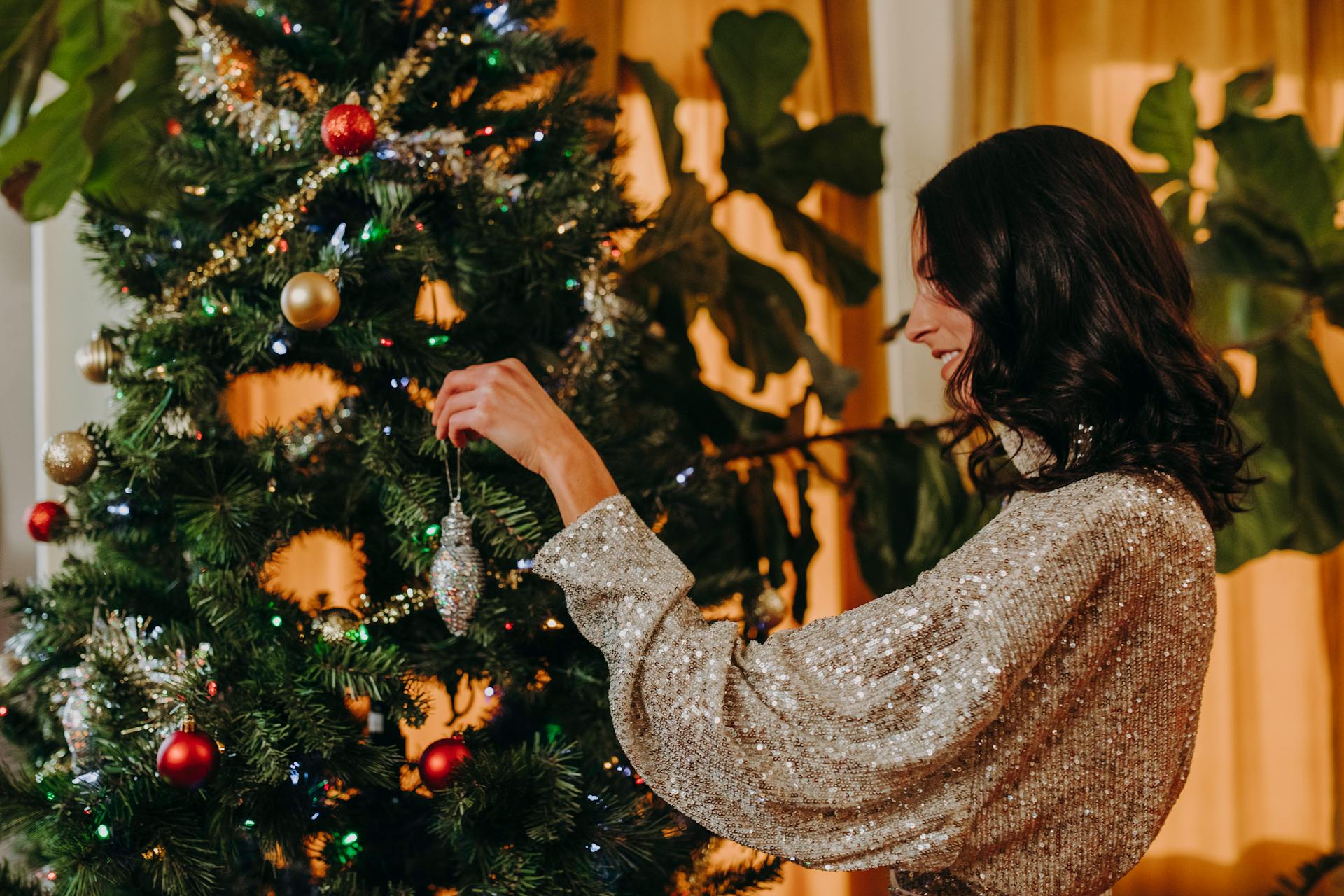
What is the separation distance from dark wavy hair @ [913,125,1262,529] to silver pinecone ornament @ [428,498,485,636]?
0.38 meters

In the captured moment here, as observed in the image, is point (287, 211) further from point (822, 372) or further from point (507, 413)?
point (822, 372)

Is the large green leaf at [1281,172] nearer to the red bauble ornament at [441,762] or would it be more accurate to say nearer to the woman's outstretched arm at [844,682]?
the woman's outstretched arm at [844,682]

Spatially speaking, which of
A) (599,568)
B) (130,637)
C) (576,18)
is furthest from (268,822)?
(576,18)

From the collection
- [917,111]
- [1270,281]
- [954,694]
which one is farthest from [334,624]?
[917,111]

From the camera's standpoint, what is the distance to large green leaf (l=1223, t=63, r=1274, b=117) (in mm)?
1458

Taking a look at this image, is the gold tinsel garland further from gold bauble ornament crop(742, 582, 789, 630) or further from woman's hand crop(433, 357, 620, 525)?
gold bauble ornament crop(742, 582, 789, 630)

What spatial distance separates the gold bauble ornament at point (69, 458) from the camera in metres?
0.81

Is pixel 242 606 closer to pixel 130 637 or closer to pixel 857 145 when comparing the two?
pixel 130 637

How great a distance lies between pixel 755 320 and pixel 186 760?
88 centimetres

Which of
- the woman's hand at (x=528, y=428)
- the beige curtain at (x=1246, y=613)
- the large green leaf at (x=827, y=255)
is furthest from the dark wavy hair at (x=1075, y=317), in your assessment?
the beige curtain at (x=1246, y=613)

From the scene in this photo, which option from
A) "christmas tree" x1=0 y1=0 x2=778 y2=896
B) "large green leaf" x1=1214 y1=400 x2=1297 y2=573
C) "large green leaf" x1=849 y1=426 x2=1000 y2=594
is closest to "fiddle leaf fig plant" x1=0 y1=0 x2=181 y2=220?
"christmas tree" x1=0 y1=0 x2=778 y2=896

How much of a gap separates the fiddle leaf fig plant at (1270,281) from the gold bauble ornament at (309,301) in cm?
109

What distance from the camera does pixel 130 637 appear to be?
829 millimetres

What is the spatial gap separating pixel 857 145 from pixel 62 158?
928mm
